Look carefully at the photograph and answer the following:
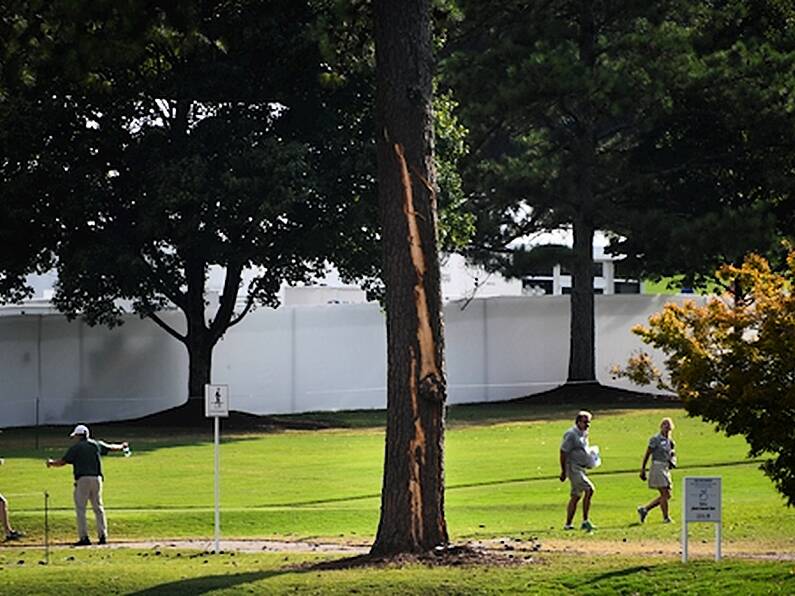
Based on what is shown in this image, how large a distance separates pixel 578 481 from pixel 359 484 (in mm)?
8292

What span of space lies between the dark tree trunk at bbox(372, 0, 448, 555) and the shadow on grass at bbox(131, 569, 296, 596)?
4.92 feet

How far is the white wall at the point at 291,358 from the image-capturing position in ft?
168

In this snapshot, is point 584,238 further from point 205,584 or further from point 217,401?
point 205,584

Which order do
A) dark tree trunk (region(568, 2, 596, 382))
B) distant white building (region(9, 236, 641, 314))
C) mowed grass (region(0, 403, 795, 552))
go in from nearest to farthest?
mowed grass (region(0, 403, 795, 552)), dark tree trunk (region(568, 2, 596, 382)), distant white building (region(9, 236, 641, 314))

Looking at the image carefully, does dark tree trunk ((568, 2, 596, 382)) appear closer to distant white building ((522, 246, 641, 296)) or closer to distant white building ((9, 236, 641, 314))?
distant white building ((522, 246, 641, 296))

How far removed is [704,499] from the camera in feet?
60.9

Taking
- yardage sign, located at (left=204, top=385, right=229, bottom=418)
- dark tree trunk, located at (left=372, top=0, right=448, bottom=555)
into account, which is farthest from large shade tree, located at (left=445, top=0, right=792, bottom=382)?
dark tree trunk, located at (left=372, top=0, right=448, bottom=555)

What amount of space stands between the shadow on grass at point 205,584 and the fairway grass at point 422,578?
0.01m

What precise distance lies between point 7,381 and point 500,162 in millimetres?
15431

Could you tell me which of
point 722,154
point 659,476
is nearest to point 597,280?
point 722,154

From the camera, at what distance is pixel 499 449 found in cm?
3947

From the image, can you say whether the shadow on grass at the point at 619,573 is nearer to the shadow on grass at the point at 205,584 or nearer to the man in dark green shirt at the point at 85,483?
the shadow on grass at the point at 205,584

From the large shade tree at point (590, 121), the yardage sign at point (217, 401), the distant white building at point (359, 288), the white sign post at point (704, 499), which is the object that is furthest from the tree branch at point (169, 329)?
the white sign post at point (704, 499)

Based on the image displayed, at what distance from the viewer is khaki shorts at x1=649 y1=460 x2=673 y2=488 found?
2644cm
